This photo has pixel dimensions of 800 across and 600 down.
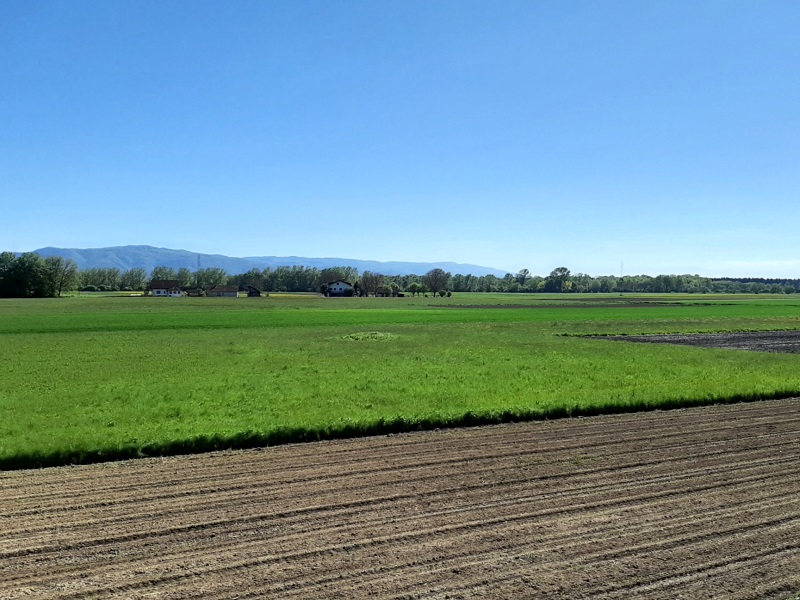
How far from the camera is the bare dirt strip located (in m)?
6.71

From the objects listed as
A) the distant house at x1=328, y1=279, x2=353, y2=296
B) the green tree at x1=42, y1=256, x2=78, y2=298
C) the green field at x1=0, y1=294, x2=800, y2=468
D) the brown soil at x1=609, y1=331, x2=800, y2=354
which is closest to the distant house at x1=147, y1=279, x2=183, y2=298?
the green tree at x1=42, y1=256, x2=78, y2=298

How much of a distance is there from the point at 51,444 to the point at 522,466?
8822mm

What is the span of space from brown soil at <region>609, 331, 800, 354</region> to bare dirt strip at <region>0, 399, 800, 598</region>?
27658 mm

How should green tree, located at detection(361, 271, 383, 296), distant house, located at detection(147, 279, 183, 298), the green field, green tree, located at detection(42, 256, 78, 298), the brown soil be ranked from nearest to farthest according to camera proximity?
the green field, the brown soil, green tree, located at detection(42, 256, 78, 298), distant house, located at detection(147, 279, 183, 298), green tree, located at detection(361, 271, 383, 296)

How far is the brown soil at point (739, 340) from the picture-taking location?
121 ft

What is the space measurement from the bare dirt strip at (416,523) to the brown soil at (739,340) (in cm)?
2766

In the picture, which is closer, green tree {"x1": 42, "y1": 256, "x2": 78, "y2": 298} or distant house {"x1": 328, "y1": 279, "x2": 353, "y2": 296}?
green tree {"x1": 42, "y1": 256, "x2": 78, "y2": 298}

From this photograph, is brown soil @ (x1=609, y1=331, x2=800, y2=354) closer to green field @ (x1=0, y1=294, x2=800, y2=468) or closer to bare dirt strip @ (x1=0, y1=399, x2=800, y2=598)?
green field @ (x1=0, y1=294, x2=800, y2=468)

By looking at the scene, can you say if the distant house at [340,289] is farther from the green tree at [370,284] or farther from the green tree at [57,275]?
the green tree at [57,275]

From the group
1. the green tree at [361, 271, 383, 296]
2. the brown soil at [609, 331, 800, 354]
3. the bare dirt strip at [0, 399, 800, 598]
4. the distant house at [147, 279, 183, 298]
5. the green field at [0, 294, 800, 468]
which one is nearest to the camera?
the bare dirt strip at [0, 399, 800, 598]

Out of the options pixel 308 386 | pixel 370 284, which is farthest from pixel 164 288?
pixel 308 386

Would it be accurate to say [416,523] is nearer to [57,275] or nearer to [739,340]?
[739,340]

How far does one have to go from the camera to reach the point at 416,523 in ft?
27.4

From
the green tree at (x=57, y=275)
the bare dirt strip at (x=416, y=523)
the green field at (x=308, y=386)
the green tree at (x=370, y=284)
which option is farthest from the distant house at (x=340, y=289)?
the bare dirt strip at (x=416, y=523)
